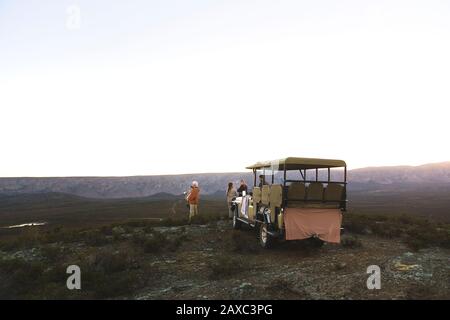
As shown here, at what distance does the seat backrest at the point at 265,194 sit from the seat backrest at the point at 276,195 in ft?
1.12

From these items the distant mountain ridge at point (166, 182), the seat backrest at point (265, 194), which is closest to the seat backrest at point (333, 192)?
the seat backrest at point (265, 194)

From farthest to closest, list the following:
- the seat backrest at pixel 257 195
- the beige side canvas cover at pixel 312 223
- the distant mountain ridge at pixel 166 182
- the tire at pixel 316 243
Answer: the distant mountain ridge at pixel 166 182
the seat backrest at pixel 257 195
the tire at pixel 316 243
the beige side canvas cover at pixel 312 223

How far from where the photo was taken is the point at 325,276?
9.59 m

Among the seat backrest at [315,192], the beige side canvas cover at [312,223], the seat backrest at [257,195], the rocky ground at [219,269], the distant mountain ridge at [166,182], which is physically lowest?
the distant mountain ridge at [166,182]

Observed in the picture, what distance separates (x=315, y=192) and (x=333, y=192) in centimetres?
60

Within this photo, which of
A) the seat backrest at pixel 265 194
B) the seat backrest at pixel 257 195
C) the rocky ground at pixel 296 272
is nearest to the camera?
the rocky ground at pixel 296 272

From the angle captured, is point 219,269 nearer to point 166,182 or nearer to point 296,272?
point 296,272

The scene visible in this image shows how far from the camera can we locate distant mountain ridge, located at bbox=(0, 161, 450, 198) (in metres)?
113

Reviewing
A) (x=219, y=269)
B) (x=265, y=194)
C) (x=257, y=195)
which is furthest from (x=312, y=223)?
(x=219, y=269)

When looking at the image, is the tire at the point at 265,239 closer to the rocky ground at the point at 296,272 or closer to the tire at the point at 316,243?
the rocky ground at the point at 296,272

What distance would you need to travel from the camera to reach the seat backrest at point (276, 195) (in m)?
12.0
